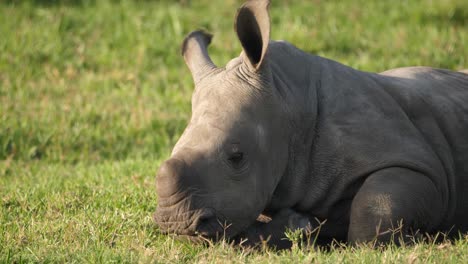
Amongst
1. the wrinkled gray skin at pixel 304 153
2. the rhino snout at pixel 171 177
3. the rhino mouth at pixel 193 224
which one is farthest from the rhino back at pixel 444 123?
the rhino snout at pixel 171 177

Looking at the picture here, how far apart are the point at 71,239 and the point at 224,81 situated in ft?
4.55

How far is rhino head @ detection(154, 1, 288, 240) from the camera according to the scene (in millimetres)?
5199

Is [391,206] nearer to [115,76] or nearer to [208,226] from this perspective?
[208,226]

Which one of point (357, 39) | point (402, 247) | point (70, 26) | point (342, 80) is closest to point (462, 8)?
point (357, 39)

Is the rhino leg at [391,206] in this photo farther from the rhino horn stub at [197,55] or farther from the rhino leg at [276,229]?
the rhino horn stub at [197,55]

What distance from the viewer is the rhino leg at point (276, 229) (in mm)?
5570

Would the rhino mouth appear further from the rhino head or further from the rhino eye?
the rhino eye

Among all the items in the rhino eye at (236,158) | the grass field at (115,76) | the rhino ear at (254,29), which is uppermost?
the rhino ear at (254,29)

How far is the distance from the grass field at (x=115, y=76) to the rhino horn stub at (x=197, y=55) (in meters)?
1.06

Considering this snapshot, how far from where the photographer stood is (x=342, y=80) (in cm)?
614

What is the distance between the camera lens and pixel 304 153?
5887 mm

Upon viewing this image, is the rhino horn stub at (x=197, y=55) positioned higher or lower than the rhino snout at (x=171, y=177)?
higher

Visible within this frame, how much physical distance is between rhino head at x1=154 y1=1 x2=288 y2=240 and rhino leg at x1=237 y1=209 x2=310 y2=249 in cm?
14

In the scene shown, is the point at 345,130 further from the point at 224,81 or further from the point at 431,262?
the point at 431,262
